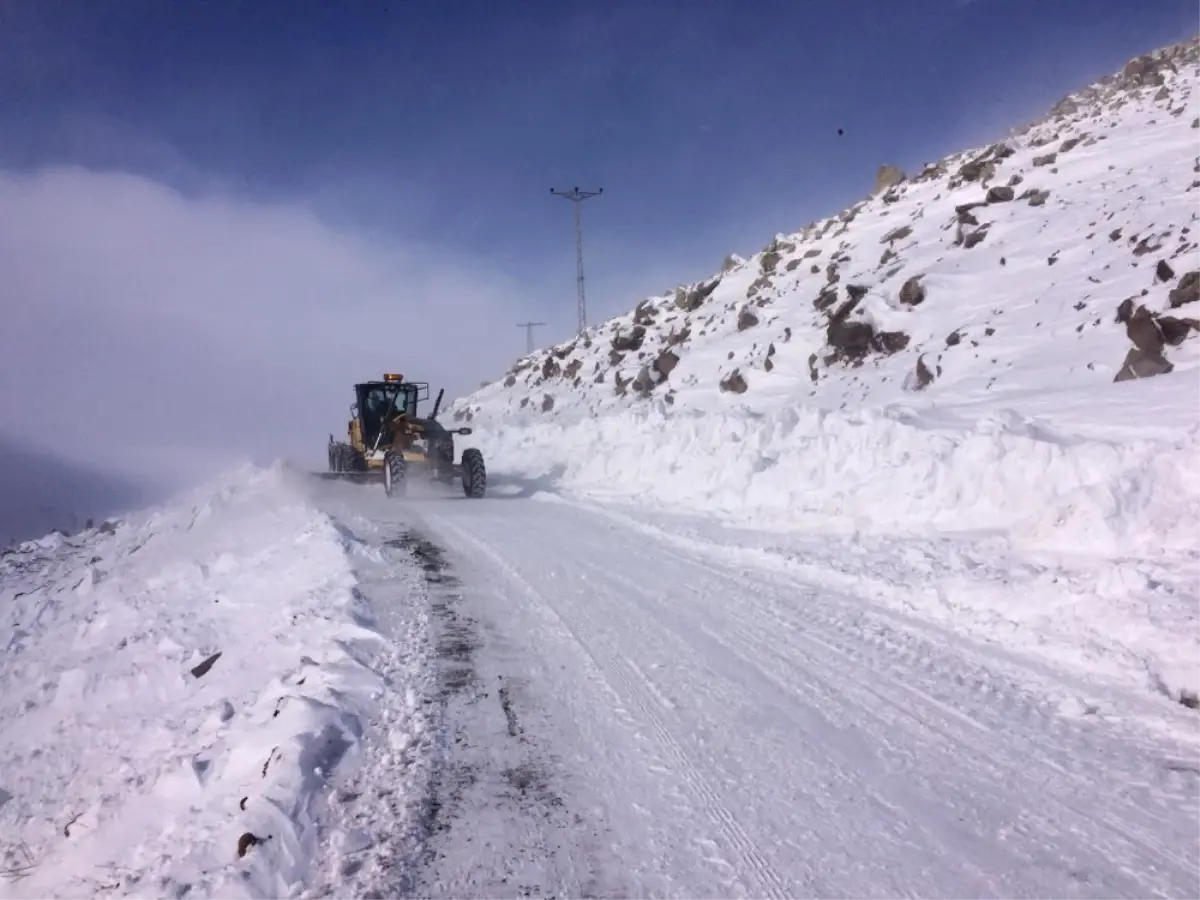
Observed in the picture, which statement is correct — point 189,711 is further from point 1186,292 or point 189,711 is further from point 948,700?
point 1186,292

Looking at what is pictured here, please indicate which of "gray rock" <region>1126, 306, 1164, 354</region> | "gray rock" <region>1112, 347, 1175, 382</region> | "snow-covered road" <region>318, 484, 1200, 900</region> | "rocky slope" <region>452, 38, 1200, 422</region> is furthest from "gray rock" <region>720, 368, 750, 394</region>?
"snow-covered road" <region>318, 484, 1200, 900</region>

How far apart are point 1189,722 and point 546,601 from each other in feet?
17.0

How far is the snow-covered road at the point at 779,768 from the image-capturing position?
3436 mm

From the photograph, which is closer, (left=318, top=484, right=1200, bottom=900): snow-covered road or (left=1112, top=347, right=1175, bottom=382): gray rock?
(left=318, top=484, right=1200, bottom=900): snow-covered road

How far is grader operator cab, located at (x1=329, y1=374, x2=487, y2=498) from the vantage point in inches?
702

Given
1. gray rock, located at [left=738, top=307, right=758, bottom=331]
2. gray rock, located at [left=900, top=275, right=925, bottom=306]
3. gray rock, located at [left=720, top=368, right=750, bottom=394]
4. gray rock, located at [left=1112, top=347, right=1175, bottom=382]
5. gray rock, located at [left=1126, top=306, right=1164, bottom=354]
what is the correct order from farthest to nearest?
gray rock, located at [left=738, top=307, right=758, bottom=331] → gray rock, located at [left=720, top=368, right=750, bottom=394] → gray rock, located at [left=900, top=275, right=925, bottom=306] → gray rock, located at [left=1126, top=306, right=1164, bottom=354] → gray rock, located at [left=1112, top=347, right=1175, bottom=382]

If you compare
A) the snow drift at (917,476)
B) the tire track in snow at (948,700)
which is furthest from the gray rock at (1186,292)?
the tire track in snow at (948,700)

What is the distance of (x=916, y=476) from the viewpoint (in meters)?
10.8

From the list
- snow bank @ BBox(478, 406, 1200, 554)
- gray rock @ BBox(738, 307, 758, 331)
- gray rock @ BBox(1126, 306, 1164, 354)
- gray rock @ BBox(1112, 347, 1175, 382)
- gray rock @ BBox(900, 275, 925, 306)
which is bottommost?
snow bank @ BBox(478, 406, 1200, 554)

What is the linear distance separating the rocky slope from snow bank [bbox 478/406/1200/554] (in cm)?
353

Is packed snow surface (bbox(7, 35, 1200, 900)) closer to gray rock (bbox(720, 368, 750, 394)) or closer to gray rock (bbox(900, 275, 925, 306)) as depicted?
gray rock (bbox(900, 275, 925, 306))

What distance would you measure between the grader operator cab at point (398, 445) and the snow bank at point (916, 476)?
2.78 m

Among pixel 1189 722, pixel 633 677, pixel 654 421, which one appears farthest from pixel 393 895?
pixel 654 421

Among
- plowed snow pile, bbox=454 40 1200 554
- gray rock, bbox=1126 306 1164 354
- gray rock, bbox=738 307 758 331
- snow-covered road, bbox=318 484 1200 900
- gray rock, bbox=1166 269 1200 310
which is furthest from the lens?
gray rock, bbox=738 307 758 331
